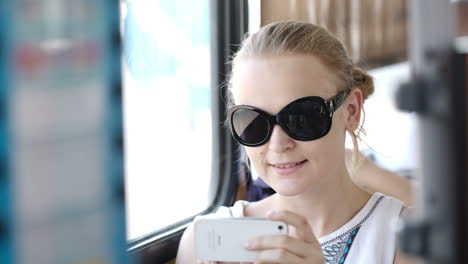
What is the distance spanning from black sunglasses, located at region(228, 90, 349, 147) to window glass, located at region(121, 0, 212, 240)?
397mm

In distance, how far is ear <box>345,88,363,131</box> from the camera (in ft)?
5.01

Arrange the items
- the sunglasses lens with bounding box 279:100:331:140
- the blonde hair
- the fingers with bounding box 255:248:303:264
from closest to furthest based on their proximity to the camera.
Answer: the fingers with bounding box 255:248:303:264 < the sunglasses lens with bounding box 279:100:331:140 < the blonde hair

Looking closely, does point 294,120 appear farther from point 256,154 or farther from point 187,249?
point 187,249

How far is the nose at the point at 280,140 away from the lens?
136cm

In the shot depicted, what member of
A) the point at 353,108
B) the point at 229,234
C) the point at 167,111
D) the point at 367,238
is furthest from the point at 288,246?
the point at 167,111

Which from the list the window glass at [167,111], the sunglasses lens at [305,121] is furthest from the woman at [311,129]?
the window glass at [167,111]

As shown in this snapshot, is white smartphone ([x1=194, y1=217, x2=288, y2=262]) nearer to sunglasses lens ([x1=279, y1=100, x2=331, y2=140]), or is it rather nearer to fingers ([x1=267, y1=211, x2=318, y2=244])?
fingers ([x1=267, y1=211, x2=318, y2=244])

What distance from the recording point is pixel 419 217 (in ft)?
1.99

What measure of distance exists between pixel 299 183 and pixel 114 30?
1.02m

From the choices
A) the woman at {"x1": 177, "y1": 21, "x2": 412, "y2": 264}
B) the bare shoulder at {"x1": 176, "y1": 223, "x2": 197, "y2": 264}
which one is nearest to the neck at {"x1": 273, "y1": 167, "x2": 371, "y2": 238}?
the woman at {"x1": 177, "y1": 21, "x2": 412, "y2": 264}

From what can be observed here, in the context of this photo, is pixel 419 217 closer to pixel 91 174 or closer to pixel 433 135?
pixel 433 135

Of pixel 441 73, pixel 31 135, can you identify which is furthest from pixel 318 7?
pixel 31 135

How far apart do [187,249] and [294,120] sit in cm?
65

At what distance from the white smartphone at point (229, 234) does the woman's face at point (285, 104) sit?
277 millimetres
